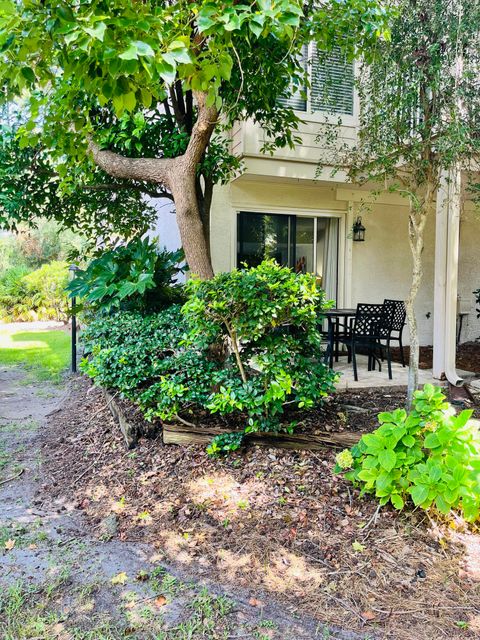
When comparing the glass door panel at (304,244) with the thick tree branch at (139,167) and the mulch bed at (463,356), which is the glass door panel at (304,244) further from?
the thick tree branch at (139,167)

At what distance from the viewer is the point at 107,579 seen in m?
2.45

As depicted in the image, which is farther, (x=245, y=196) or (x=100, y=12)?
(x=245, y=196)

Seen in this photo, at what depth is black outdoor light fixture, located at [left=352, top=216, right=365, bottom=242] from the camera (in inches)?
325

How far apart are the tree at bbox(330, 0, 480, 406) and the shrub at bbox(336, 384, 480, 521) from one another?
1511 millimetres

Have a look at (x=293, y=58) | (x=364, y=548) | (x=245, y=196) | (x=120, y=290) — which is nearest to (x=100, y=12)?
(x=120, y=290)

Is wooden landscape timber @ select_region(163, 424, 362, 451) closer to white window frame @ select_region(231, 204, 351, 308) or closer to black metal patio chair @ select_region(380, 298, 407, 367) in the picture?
black metal patio chair @ select_region(380, 298, 407, 367)

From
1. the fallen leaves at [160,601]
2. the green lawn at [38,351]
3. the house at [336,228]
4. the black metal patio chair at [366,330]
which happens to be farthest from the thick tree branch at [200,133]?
the green lawn at [38,351]

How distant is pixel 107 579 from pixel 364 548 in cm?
142

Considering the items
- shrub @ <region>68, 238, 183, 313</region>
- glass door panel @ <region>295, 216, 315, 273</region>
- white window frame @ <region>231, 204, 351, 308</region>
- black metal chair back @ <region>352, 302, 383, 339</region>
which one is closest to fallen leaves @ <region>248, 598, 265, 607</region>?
shrub @ <region>68, 238, 183, 313</region>

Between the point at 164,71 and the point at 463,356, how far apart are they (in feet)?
24.2

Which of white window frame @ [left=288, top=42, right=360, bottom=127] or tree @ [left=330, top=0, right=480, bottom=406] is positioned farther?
white window frame @ [left=288, top=42, right=360, bottom=127]

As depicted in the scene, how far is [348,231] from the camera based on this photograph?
8.31m

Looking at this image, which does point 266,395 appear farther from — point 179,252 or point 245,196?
point 245,196

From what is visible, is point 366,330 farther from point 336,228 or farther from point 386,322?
point 336,228
